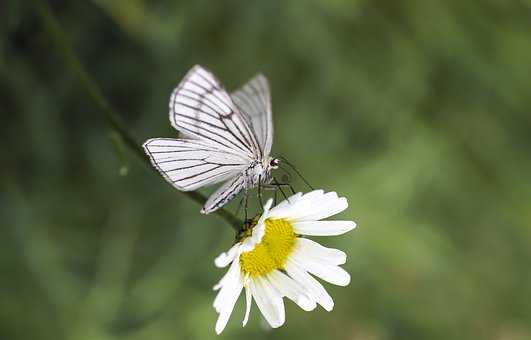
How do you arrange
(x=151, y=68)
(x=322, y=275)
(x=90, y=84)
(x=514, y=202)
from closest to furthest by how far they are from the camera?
(x=322, y=275) < (x=90, y=84) < (x=151, y=68) < (x=514, y=202)

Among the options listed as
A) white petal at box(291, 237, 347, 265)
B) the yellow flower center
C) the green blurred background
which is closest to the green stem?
the yellow flower center

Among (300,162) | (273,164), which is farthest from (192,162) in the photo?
(300,162)

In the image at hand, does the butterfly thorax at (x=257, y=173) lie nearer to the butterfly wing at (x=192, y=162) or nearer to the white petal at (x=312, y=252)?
the butterfly wing at (x=192, y=162)

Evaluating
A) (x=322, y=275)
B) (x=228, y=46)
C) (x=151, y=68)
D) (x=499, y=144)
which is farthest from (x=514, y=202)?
(x=322, y=275)

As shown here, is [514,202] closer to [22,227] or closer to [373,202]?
[373,202]

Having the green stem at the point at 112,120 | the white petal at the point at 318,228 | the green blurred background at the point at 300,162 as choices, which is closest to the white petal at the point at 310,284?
the white petal at the point at 318,228
